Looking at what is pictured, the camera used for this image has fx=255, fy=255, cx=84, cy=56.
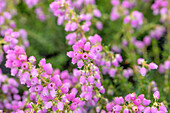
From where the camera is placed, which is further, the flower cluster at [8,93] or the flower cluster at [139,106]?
the flower cluster at [8,93]

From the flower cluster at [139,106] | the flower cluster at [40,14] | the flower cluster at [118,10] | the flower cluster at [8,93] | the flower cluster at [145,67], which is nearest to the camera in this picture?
the flower cluster at [139,106]

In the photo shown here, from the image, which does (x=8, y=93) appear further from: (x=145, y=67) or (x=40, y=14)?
(x=40, y=14)

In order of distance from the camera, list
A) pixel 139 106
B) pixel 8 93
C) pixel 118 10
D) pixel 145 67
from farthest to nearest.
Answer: pixel 118 10, pixel 8 93, pixel 145 67, pixel 139 106

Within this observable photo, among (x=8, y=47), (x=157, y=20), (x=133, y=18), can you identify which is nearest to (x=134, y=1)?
(x=157, y=20)

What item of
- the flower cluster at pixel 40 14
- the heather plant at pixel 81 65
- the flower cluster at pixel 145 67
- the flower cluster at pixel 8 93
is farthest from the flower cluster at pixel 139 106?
the flower cluster at pixel 40 14

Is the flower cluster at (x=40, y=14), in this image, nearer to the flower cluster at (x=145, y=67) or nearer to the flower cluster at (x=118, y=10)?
the flower cluster at (x=118, y=10)

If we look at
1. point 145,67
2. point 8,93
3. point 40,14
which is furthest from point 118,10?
point 8,93

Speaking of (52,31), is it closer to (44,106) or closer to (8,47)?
(8,47)

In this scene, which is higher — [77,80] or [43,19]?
[43,19]
